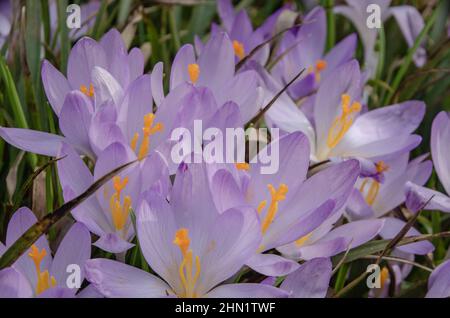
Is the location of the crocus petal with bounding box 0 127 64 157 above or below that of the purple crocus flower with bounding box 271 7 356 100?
below

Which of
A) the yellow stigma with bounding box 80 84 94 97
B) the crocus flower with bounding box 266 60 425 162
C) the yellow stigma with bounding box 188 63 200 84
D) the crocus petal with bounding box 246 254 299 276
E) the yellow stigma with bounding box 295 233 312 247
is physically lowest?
the yellow stigma with bounding box 295 233 312 247

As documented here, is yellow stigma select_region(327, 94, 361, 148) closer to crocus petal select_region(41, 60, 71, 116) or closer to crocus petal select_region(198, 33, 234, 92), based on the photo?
crocus petal select_region(198, 33, 234, 92)

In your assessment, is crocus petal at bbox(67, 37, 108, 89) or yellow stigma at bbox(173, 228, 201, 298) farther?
crocus petal at bbox(67, 37, 108, 89)

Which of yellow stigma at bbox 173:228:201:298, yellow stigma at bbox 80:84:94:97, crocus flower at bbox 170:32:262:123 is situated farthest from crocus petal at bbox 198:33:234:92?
yellow stigma at bbox 173:228:201:298

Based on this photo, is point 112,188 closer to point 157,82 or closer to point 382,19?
point 157,82

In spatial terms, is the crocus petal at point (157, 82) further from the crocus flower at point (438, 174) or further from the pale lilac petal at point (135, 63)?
the crocus flower at point (438, 174)

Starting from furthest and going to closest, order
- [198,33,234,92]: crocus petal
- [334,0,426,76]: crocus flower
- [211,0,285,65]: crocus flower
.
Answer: [334,0,426,76]: crocus flower → [211,0,285,65]: crocus flower → [198,33,234,92]: crocus petal

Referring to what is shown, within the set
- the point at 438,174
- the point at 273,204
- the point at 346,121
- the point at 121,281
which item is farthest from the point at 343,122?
the point at 121,281
